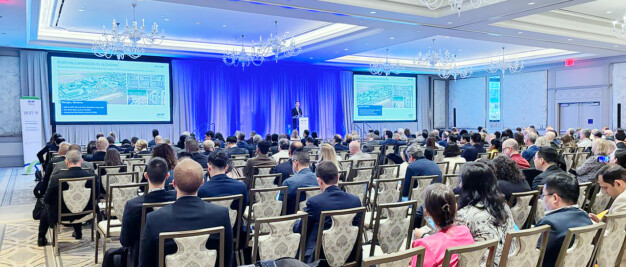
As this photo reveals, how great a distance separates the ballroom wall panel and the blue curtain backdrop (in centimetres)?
622

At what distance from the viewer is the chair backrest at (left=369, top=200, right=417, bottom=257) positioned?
3.52 meters

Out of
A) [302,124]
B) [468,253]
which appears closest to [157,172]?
[468,253]

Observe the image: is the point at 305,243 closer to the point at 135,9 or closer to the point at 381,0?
the point at 381,0

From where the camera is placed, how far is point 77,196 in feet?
16.4

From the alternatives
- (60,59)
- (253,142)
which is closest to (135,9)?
(253,142)

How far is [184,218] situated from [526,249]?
1.95 metres

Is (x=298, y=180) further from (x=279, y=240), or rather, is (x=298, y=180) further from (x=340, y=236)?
(x=279, y=240)

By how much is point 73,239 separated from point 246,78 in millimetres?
12323

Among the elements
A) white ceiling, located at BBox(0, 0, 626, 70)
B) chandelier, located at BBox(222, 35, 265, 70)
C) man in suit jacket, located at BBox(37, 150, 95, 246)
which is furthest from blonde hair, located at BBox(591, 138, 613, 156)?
chandelier, located at BBox(222, 35, 265, 70)

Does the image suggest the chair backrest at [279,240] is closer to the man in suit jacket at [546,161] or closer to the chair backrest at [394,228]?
the chair backrest at [394,228]

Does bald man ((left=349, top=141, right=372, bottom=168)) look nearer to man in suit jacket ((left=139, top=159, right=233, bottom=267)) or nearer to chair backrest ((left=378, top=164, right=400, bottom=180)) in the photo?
chair backrest ((left=378, top=164, right=400, bottom=180))

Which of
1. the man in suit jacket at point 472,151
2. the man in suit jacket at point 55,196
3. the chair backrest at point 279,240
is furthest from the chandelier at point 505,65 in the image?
the chair backrest at point 279,240

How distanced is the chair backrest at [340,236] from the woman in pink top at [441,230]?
88 centimetres

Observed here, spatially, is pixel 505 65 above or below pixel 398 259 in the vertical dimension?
above
